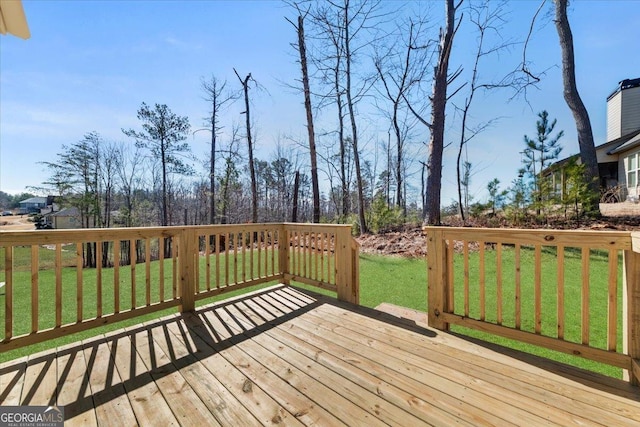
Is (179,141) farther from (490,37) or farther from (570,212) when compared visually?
(570,212)

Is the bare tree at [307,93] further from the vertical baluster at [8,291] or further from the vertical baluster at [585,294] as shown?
the vertical baluster at [585,294]

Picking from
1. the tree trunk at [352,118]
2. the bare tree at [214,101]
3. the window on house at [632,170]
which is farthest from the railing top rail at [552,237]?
the window on house at [632,170]

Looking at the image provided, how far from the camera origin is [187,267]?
2961 mm

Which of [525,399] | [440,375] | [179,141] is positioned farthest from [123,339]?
[179,141]

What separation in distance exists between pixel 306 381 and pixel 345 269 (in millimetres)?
1650

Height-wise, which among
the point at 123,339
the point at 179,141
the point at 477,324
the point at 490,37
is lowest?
the point at 123,339

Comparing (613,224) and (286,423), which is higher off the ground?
(613,224)

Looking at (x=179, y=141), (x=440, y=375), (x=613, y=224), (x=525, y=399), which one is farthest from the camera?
(x=179, y=141)

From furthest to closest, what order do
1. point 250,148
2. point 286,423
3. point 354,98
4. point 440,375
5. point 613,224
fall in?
point 250,148 < point 354,98 < point 613,224 < point 440,375 < point 286,423

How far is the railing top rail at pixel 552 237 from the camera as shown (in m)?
1.70

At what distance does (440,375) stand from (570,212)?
7119mm

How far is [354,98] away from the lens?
10.0 m

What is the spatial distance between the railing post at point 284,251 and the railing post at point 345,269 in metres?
0.95

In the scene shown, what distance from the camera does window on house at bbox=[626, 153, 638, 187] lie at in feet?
36.4
